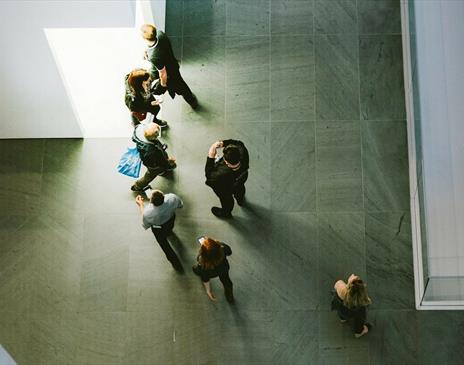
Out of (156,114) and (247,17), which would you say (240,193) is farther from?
(247,17)

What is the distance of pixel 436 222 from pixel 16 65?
469 cm

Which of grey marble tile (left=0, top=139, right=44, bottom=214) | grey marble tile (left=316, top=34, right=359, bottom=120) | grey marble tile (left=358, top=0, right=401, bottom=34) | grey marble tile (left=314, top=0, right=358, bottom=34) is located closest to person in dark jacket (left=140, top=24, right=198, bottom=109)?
grey marble tile (left=316, top=34, right=359, bottom=120)

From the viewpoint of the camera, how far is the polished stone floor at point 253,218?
21.6 ft

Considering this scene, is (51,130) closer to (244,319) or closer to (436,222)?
(244,319)

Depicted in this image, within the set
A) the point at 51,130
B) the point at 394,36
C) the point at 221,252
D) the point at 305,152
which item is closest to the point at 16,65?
the point at 51,130

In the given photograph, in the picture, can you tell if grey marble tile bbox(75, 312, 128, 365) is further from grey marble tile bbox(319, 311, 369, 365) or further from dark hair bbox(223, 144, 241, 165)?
dark hair bbox(223, 144, 241, 165)

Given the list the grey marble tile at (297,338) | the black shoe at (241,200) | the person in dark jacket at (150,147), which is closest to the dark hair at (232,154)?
the person in dark jacket at (150,147)

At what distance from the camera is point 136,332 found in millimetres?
6656

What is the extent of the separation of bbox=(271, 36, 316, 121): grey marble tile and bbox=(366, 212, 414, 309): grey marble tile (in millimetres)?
1564

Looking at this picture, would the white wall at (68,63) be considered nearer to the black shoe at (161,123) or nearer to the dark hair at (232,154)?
the black shoe at (161,123)

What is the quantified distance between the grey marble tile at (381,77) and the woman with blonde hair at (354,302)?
7.52ft

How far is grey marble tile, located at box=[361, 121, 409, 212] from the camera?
693 cm

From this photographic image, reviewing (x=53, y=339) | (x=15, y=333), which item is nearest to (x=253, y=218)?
(x=53, y=339)

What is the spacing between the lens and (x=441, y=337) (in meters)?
6.45
